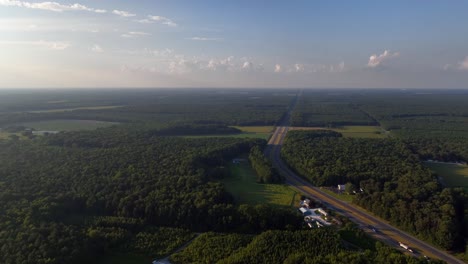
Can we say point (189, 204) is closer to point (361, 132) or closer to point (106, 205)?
point (106, 205)

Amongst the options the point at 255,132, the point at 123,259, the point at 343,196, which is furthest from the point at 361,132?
the point at 123,259

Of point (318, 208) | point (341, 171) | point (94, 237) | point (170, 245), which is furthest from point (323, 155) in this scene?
point (94, 237)

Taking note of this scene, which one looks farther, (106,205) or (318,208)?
(318,208)

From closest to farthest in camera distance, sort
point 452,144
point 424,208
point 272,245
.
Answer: point 272,245
point 424,208
point 452,144

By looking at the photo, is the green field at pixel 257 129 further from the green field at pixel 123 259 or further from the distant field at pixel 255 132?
the green field at pixel 123 259

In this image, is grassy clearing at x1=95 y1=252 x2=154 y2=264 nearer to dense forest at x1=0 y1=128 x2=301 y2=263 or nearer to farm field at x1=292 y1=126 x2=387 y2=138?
dense forest at x1=0 y1=128 x2=301 y2=263

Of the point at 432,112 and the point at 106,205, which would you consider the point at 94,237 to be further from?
the point at 432,112

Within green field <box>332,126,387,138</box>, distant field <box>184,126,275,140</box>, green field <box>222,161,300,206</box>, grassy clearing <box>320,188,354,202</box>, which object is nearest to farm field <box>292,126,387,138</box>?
green field <box>332,126,387,138</box>
